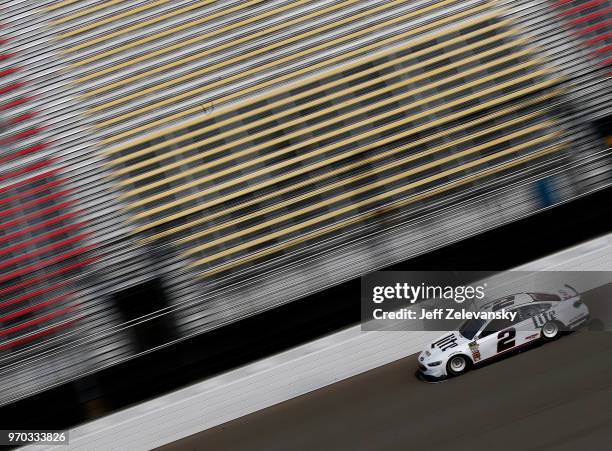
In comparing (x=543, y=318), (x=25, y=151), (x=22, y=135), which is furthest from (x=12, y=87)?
(x=543, y=318)

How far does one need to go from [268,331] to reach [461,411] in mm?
2935

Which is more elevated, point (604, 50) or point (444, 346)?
point (604, 50)

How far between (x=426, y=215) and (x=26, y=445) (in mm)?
6108

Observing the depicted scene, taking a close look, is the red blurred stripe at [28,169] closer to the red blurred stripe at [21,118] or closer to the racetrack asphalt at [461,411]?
the red blurred stripe at [21,118]

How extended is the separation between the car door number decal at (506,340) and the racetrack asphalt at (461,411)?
0.16 m

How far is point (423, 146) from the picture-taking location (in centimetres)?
1118

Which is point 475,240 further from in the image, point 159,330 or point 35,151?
point 35,151

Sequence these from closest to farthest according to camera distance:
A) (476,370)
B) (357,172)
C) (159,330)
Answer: (476,370) → (159,330) → (357,172)

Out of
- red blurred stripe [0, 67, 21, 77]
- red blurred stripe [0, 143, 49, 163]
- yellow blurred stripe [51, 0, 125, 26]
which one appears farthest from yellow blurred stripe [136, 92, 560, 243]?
yellow blurred stripe [51, 0, 125, 26]

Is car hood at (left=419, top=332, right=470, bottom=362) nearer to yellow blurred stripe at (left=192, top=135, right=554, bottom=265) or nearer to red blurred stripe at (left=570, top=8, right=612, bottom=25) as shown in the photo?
yellow blurred stripe at (left=192, top=135, right=554, bottom=265)

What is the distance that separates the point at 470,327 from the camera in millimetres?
9711

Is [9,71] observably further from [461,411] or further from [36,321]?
[461,411]

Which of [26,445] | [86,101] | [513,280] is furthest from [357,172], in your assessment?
[26,445]

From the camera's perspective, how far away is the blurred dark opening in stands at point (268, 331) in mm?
10180
